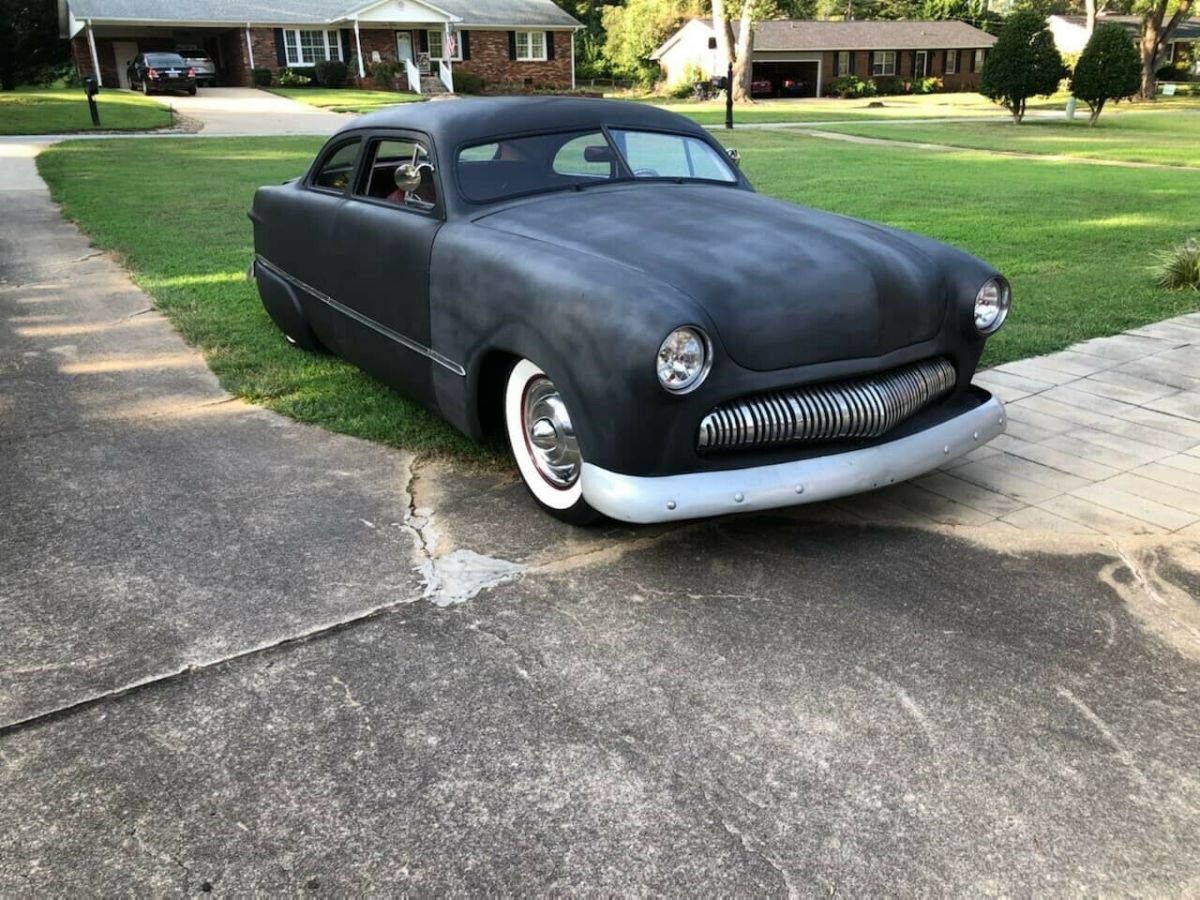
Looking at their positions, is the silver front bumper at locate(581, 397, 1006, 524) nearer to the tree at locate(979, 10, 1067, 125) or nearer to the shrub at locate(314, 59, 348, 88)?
the tree at locate(979, 10, 1067, 125)

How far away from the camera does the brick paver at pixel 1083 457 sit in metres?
3.86

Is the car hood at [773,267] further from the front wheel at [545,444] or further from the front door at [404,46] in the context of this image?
the front door at [404,46]

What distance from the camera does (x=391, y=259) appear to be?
4.40 meters

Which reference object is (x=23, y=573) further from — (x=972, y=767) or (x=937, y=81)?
(x=937, y=81)

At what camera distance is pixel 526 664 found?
290 centimetres

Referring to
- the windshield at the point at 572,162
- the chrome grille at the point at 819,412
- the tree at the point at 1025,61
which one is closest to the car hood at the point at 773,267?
the chrome grille at the point at 819,412

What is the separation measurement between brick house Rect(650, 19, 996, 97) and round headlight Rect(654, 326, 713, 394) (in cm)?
4942

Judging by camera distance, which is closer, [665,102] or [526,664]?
[526,664]

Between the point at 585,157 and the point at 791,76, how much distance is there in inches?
2153

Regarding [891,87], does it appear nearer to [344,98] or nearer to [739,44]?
[739,44]

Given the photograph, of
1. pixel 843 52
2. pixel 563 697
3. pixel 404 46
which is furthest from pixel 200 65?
pixel 563 697

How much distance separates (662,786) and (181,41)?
45.9 meters

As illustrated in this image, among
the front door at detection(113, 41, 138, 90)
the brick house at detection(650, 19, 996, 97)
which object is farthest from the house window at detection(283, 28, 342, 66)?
the brick house at detection(650, 19, 996, 97)

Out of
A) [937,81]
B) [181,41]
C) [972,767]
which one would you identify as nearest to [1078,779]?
[972,767]
